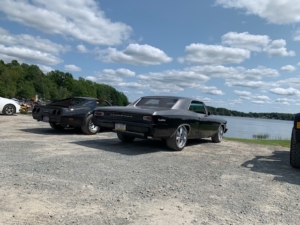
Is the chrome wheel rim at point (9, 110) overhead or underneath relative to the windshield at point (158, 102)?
underneath

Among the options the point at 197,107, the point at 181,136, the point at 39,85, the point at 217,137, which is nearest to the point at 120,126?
the point at 181,136

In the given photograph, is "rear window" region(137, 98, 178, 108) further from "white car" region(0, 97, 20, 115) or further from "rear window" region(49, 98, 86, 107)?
"white car" region(0, 97, 20, 115)

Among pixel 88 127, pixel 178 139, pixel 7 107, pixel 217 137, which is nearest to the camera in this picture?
pixel 178 139

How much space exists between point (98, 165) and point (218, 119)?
5511mm

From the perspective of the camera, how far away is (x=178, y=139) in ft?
22.3

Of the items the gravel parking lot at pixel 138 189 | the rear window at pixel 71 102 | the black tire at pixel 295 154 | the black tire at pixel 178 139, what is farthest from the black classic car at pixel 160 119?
the black tire at pixel 295 154

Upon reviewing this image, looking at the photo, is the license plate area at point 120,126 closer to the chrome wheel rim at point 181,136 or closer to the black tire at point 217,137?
the chrome wheel rim at point 181,136

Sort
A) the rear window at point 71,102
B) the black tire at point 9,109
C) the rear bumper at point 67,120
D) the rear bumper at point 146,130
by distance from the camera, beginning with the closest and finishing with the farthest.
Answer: the rear bumper at point 146,130
the rear bumper at point 67,120
the rear window at point 71,102
the black tire at point 9,109

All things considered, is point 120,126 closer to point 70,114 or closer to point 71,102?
point 70,114

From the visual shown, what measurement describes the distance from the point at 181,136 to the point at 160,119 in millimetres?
1072

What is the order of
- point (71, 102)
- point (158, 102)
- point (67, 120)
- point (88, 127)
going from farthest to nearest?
point (71, 102), point (88, 127), point (67, 120), point (158, 102)

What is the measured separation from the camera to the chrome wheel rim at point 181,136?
6778 mm

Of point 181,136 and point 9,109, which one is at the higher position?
point 9,109

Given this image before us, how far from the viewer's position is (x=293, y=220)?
9.29 feet
